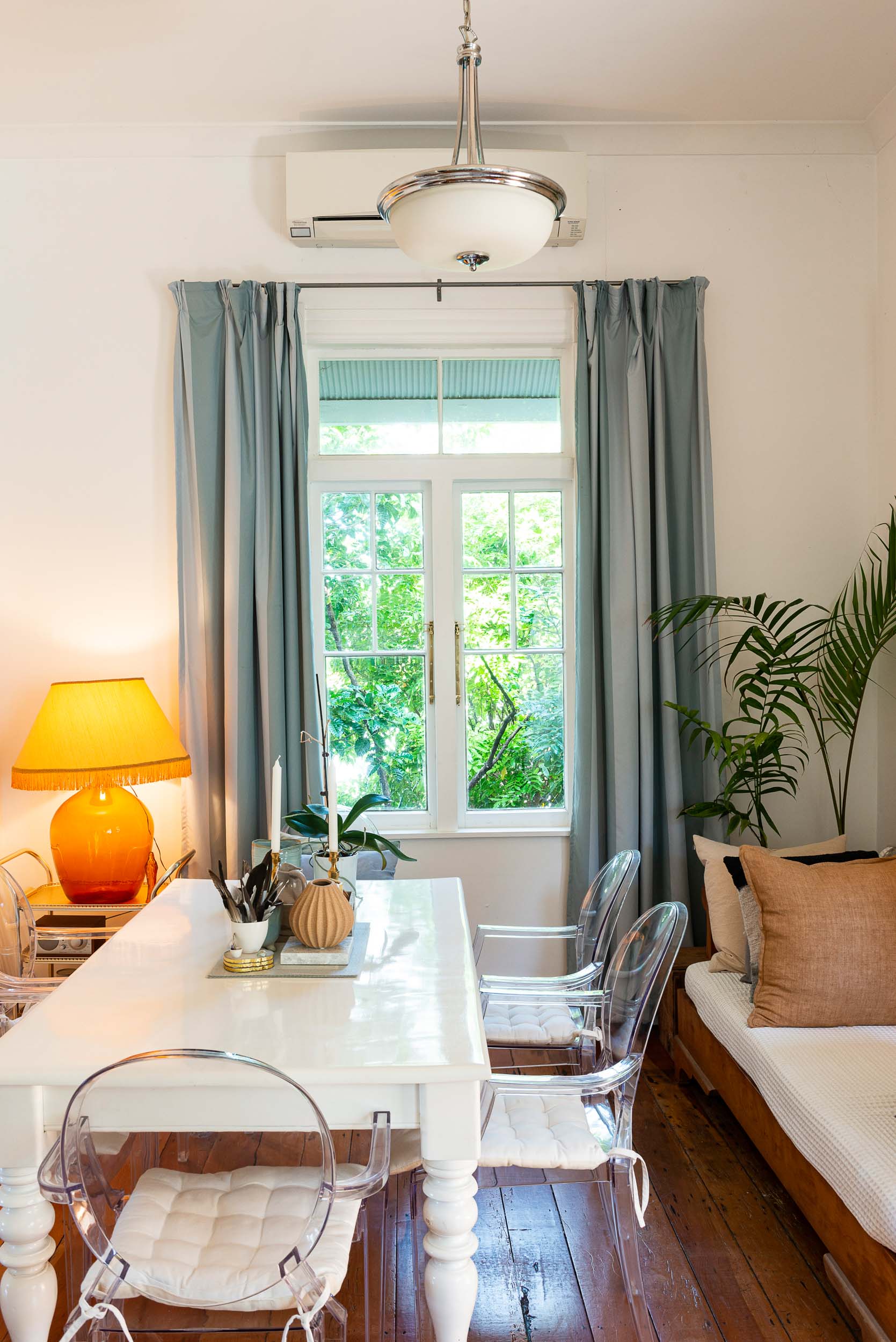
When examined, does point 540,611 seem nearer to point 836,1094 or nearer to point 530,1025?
point 530,1025

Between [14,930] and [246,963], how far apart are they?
90 centimetres

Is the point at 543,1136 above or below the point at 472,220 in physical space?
below

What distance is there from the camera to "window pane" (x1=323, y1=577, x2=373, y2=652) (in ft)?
12.3

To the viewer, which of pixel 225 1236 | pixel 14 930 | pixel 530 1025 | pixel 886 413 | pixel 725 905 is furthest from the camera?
pixel 886 413

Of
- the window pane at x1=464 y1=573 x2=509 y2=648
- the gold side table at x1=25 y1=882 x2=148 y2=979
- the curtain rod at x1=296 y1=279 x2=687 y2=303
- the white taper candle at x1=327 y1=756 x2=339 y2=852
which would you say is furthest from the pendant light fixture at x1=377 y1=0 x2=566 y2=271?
the gold side table at x1=25 y1=882 x2=148 y2=979

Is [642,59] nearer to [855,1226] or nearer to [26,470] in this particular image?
[26,470]

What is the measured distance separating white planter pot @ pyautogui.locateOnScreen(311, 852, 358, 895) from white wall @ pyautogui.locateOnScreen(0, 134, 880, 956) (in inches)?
57.9

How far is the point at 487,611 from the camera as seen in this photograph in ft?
12.3

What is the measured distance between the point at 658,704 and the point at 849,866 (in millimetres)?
1085

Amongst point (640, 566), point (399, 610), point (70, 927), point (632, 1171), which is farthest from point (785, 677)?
point (70, 927)

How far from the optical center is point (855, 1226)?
1895 millimetres

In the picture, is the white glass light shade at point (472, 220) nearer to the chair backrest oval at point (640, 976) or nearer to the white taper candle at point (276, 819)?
the white taper candle at point (276, 819)

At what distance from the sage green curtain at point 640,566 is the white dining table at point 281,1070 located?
1.75 m

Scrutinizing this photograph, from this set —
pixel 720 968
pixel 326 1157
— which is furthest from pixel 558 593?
pixel 326 1157
